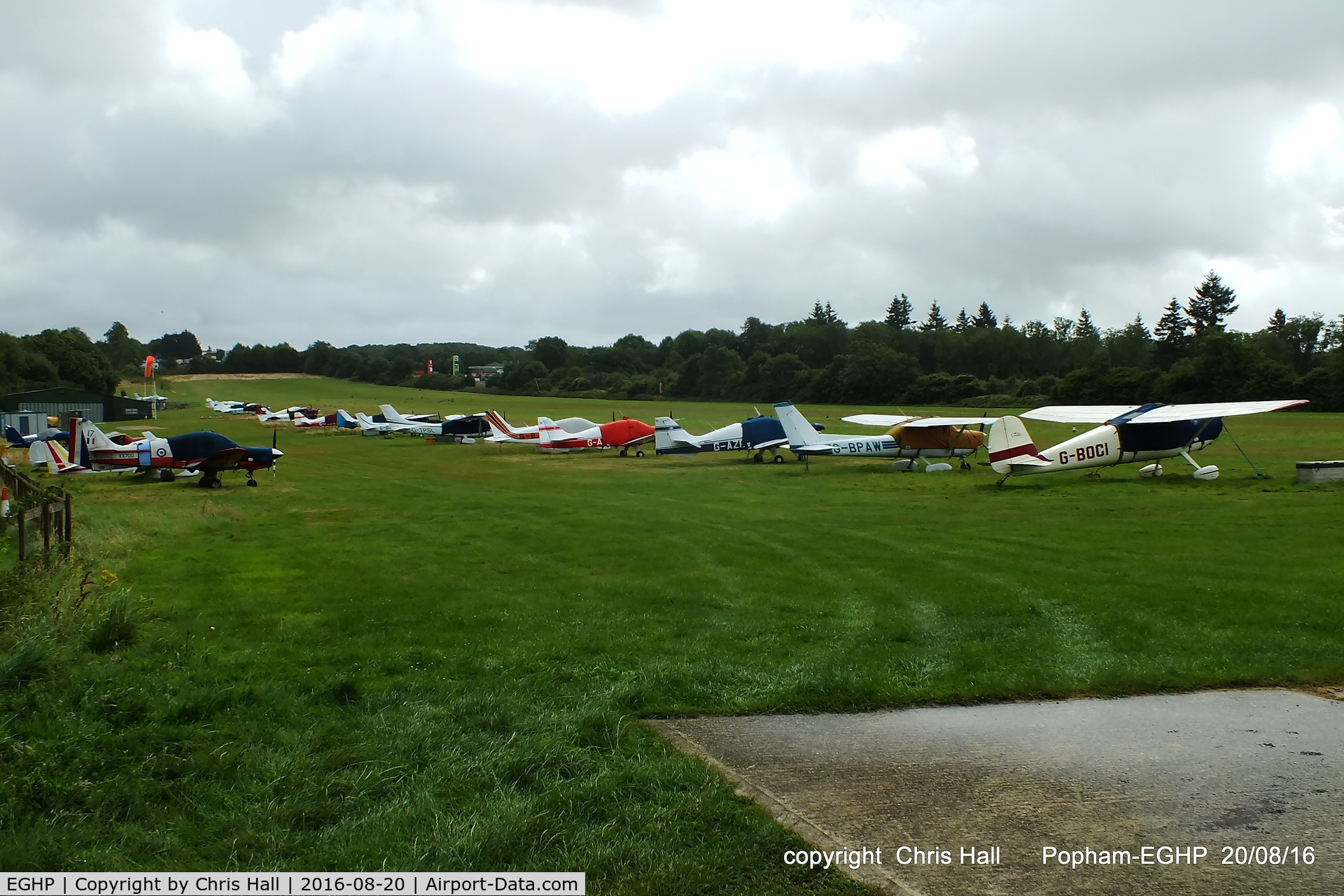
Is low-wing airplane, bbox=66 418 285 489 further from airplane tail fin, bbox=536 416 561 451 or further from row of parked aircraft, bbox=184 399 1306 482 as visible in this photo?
row of parked aircraft, bbox=184 399 1306 482

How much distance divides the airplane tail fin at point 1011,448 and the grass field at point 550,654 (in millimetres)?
4396

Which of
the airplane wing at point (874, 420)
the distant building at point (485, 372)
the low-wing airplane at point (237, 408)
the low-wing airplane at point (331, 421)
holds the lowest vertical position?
the low-wing airplane at point (331, 421)

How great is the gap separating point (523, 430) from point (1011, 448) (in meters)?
26.8

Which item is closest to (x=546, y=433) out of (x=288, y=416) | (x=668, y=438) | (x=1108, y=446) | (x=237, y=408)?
(x=668, y=438)

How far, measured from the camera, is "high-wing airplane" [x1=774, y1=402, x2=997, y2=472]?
91.8 feet

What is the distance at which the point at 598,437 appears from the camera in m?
39.2

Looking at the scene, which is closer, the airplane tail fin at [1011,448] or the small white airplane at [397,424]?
the airplane tail fin at [1011,448]

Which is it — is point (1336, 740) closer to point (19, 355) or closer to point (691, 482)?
point (691, 482)

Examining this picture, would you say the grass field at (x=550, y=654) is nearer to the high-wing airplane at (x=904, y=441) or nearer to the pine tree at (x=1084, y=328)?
the high-wing airplane at (x=904, y=441)

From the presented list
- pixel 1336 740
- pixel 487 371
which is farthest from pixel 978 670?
pixel 487 371

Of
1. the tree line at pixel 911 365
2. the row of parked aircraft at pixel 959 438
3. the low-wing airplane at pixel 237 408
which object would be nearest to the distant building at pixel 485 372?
the tree line at pixel 911 365

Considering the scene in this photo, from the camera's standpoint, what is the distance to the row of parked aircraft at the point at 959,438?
22359 millimetres

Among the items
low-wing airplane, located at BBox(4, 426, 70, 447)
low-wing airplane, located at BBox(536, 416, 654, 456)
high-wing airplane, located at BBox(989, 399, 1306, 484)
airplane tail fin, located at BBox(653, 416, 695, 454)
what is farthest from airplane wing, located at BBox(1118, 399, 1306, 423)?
low-wing airplane, located at BBox(4, 426, 70, 447)

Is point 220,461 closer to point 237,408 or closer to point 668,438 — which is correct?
point 668,438
